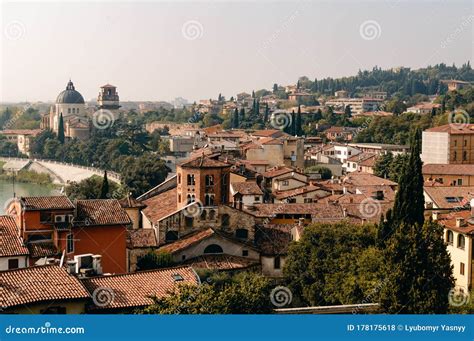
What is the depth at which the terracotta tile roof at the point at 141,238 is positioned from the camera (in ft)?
24.1

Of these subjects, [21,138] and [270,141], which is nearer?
[270,141]

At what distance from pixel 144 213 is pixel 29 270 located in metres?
4.46

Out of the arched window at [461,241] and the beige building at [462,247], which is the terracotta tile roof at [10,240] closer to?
the beige building at [462,247]

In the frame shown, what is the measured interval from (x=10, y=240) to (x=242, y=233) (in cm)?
242

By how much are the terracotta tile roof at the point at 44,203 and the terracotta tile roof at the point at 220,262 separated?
4.14ft

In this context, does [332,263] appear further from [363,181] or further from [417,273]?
[363,181]

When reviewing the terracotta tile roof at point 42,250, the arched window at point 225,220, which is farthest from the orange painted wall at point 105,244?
the arched window at point 225,220

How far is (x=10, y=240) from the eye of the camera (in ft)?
20.3

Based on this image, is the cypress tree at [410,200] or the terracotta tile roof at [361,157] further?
the terracotta tile roof at [361,157]

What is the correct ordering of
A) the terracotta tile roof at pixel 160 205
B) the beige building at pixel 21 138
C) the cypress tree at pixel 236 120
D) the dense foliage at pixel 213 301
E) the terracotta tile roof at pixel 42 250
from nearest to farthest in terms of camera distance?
the dense foliage at pixel 213 301 < the terracotta tile roof at pixel 42 250 < the terracotta tile roof at pixel 160 205 < the beige building at pixel 21 138 < the cypress tree at pixel 236 120

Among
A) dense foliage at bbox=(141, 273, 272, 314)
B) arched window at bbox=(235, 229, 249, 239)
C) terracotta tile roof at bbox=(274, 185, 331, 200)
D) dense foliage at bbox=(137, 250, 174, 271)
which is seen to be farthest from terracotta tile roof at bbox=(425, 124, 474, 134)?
dense foliage at bbox=(141, 273, 272, 314)

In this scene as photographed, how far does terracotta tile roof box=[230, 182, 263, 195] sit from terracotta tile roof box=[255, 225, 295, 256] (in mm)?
2187

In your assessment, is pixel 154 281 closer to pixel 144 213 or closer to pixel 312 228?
pixel 312 228

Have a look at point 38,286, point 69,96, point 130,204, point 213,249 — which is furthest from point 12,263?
point 69,96
